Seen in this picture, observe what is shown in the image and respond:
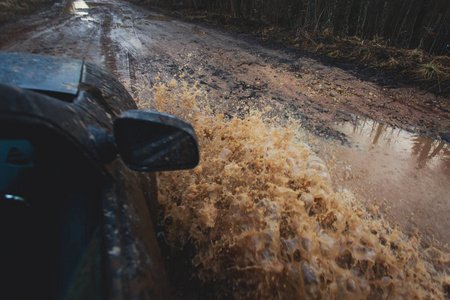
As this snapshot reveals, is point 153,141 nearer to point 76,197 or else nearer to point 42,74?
point 76,197

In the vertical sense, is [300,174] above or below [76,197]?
below

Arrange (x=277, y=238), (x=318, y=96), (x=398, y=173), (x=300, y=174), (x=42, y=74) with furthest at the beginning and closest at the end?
(x=318, y=96) < (x=398, y=173) < (x=300, y=174) < (x=277, y=238) < (x=42, y=74)

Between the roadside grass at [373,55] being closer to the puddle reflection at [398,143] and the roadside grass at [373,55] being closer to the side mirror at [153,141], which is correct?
the puddle reflection at [398,143]

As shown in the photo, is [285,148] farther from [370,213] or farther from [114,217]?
[114,217]

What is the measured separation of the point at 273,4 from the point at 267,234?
29.1 ft

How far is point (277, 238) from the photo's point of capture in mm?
1890

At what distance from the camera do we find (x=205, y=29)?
7.97m

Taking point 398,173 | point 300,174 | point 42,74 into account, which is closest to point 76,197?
point 42,74

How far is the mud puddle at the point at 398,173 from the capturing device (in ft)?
7.73

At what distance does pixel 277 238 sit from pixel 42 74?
197 cm

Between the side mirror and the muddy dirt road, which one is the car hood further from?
the muddy dirt road

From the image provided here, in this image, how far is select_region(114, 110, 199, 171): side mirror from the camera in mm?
851

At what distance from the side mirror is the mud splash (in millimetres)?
1029

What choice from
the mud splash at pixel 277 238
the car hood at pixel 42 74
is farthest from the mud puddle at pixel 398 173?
the car hood at pixel 42 74
